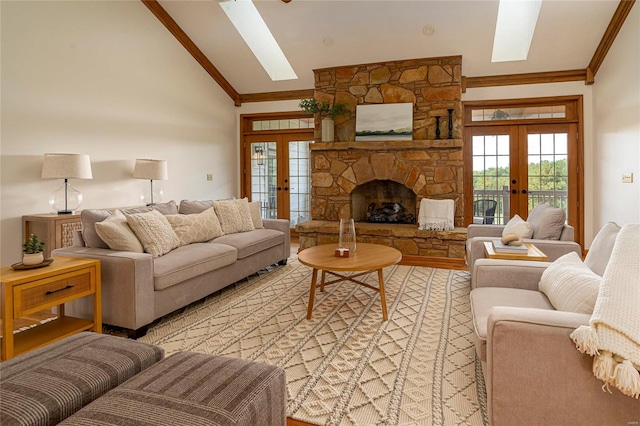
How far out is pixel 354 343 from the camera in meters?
2.55

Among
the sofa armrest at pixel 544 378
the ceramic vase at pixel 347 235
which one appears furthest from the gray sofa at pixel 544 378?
the ceramic vase at pixel 347 235


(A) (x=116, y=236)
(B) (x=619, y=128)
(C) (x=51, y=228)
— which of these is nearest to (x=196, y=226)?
(A) (x=116, y=236)

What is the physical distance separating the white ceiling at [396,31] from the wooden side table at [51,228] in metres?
3.23

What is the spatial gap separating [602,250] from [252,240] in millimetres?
2994

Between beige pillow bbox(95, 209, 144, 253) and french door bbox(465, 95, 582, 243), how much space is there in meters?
4.85

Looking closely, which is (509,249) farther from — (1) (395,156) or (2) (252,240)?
(1) (395,156)

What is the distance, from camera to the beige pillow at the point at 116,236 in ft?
9.27

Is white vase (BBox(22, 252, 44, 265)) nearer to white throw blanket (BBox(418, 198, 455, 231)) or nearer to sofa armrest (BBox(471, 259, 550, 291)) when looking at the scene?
sofa armrest (BBox(471, 259, 550, 291))

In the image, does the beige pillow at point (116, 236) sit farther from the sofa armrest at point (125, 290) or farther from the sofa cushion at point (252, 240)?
the sofa cushion at point (252, 240)

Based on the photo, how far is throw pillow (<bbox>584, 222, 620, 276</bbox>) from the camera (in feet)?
6.23

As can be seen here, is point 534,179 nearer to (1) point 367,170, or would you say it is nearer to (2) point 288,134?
(1) point 367,170

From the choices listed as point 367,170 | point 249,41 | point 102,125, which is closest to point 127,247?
point 102,125

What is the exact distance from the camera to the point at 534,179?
569 cm

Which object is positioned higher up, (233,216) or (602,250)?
(233,216)
